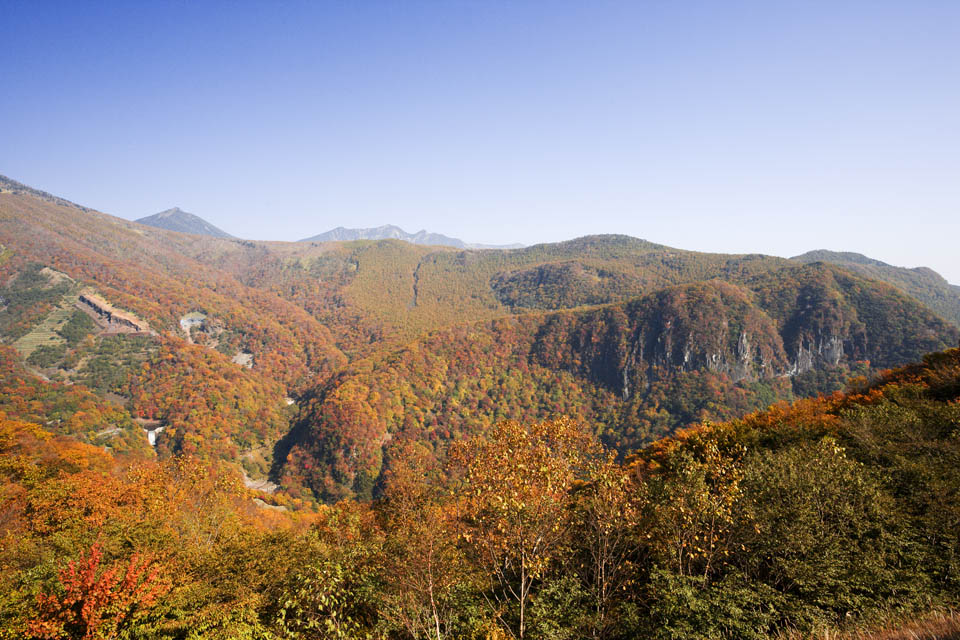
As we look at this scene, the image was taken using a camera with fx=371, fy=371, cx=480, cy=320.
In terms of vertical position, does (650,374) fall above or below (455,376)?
above

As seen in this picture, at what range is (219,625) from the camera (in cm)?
1307

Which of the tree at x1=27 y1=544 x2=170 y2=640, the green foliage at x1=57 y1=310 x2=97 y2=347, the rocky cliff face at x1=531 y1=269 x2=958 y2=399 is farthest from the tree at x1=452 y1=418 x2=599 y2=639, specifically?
the green foliage at x1=57 y1=310 x2=97 y2=347

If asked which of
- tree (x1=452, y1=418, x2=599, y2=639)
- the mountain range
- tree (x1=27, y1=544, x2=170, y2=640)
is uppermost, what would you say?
tree (x1=452, y1=418, x2=599, y2=639)

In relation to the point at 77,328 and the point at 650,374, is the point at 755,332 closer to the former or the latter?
the point at 650,374

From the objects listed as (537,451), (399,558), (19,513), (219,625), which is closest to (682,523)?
(537,451)

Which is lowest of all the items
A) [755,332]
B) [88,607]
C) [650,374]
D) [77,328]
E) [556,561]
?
[77,328]

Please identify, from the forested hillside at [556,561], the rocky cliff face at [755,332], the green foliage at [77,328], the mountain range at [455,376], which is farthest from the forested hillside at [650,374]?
the forested hillside at [556,561]

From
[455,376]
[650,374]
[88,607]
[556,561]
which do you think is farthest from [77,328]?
[650,374]

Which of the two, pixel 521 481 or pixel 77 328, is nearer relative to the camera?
pixel 521 481

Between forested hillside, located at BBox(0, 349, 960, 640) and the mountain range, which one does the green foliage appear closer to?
the mountain range

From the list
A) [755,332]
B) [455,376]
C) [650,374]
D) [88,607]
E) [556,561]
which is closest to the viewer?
[88,607]

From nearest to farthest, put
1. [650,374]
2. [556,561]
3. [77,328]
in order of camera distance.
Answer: [556,561]
[650,374]
[77,328]

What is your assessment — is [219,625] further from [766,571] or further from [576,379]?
[576,379]

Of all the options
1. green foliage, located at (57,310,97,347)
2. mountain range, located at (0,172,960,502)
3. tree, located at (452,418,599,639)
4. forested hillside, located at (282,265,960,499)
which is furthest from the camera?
green foliage, located at (57,310,97,347)
